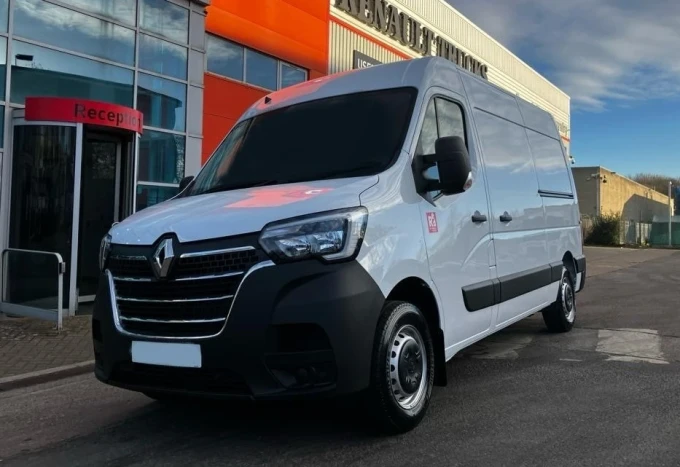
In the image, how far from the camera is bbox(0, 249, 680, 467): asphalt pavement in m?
3.66

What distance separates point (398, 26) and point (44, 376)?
56.6ft

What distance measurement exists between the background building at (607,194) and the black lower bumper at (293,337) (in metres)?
46.0

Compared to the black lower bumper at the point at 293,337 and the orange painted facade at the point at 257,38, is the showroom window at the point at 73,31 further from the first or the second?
the black lower bumper at the point at 293,337

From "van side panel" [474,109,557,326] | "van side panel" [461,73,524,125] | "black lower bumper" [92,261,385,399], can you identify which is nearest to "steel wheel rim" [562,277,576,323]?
"van side panel" [474,109,557,326]

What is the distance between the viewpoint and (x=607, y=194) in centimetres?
5603

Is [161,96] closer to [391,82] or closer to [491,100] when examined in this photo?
[491,100]

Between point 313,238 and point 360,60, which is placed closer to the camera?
point 313,238

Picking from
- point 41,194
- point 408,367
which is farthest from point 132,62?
point 408,367

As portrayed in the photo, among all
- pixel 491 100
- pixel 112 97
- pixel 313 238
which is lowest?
pixel 313 238

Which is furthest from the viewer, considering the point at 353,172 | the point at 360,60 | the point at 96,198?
the point at 360,60

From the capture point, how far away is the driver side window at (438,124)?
441 centimetres

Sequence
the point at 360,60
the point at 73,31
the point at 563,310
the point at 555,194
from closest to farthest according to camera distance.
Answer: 1. the point at 555,194
2. the point at 563,310
3. the point at 73,31
4. the point at 360,60

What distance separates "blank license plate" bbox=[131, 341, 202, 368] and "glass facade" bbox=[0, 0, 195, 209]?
7.05m

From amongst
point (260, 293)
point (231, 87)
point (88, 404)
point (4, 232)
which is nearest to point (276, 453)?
point (260, 293)
